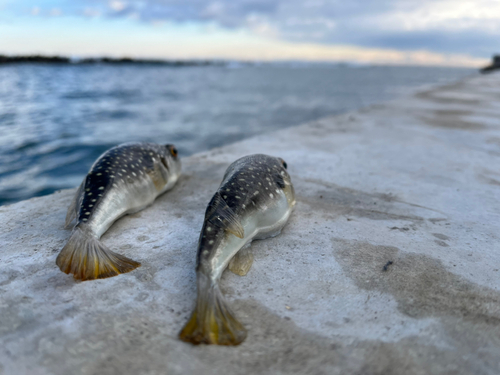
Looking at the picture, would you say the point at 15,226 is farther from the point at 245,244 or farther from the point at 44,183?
the point at 44,183

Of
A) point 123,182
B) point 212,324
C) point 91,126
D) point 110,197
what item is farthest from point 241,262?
point 91,126

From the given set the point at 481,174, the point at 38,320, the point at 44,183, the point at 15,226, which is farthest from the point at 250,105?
the point at 38,320

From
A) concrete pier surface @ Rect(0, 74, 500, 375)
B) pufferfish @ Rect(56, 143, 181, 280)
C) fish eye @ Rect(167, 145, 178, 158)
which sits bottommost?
concrete pier surface @ Rect(0, 74, 500, 375)

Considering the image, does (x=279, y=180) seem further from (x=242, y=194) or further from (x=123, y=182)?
(x=123, y=182)

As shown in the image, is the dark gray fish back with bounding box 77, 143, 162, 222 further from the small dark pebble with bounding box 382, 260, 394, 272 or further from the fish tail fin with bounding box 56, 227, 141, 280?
the small dark pebble with bounding box 382, 260, 394, 272

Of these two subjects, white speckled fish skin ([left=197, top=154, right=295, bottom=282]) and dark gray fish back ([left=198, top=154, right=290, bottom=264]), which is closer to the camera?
white speckled fish skin ([left=197, top=154, right=295, bottom=282])

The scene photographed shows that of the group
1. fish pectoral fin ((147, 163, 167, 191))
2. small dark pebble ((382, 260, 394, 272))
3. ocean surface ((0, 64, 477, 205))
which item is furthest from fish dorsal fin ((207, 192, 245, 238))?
ocean surface ((0, 64, 477, 205))

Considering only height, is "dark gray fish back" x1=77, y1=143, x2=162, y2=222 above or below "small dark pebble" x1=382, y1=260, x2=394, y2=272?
above
